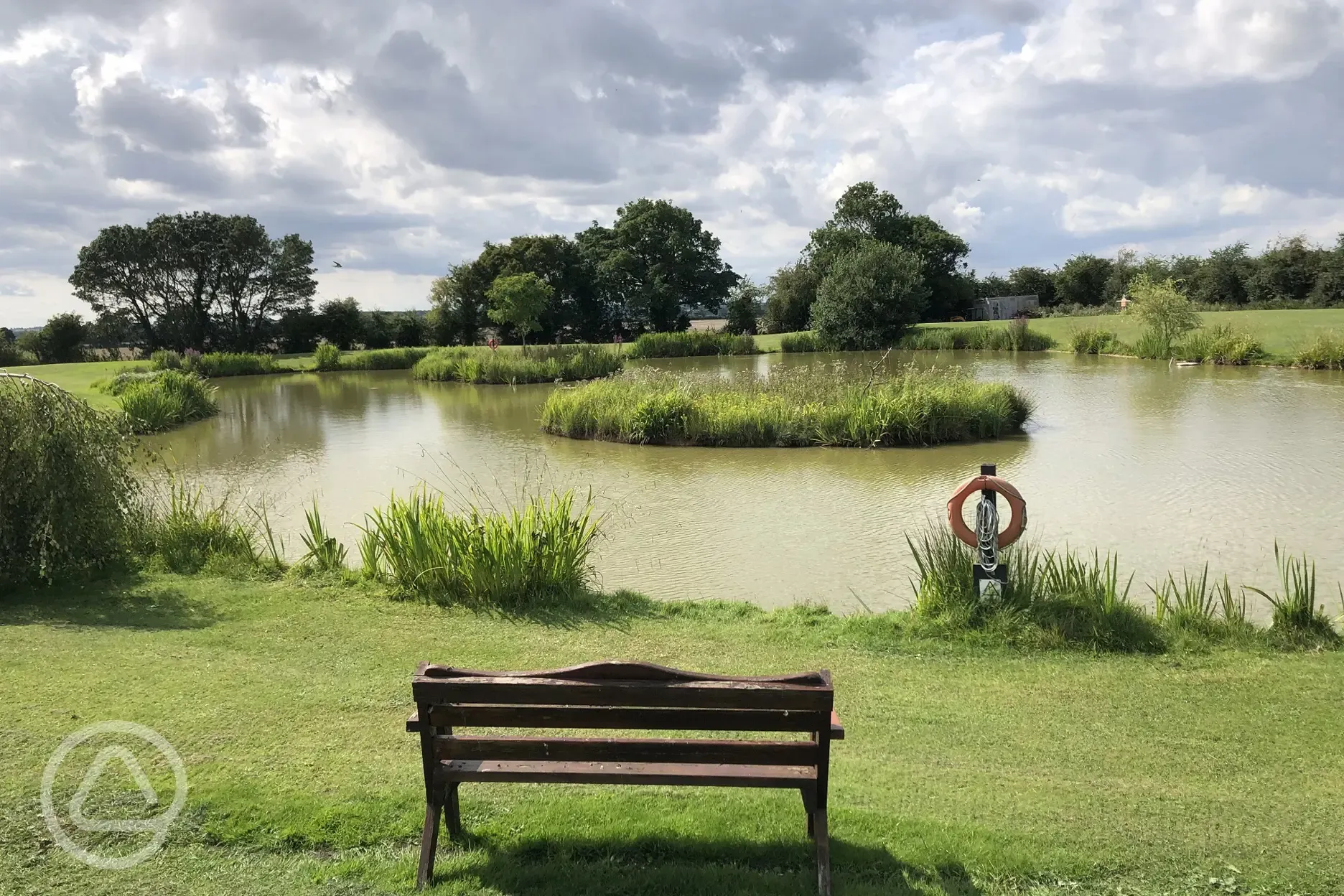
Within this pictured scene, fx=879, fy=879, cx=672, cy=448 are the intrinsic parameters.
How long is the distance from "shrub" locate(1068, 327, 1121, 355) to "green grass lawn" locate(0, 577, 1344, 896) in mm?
31541

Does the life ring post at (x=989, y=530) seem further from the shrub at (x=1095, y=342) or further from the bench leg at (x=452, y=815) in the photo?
the shrub at (x=1095, y=342)

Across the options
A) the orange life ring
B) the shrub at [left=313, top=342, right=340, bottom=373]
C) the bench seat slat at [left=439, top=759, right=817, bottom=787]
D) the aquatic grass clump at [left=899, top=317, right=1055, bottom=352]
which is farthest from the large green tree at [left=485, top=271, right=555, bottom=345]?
the bench seat slat at [left=439, top=759, right=817, bottom=787]

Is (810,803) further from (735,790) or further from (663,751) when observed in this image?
(735,790)

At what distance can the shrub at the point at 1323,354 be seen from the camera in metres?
25.0

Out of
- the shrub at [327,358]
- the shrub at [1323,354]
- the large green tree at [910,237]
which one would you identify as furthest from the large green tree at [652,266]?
the shrub at [1323,354]

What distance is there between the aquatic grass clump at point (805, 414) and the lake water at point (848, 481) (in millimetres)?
494

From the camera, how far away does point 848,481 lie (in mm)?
12148

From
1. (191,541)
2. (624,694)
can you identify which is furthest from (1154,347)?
(624,694)

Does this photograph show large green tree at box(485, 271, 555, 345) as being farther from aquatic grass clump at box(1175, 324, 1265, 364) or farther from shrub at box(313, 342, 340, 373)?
aquatic grass clump at box(1175, 324, 1265, 364)

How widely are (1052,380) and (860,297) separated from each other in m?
13.6

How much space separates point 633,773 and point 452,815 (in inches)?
27.6

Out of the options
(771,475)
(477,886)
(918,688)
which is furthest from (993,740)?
(771,475)

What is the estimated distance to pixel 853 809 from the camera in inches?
132

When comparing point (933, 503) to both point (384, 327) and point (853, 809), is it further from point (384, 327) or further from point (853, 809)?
point (384, 327)
